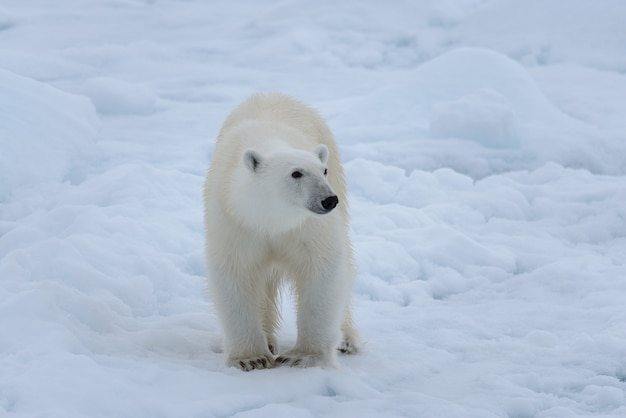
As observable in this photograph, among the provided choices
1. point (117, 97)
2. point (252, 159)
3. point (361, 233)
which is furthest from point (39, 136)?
point (252, 159)

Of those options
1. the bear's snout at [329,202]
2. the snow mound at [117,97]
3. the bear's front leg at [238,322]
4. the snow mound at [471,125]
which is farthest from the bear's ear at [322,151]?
the snow mound at [117,97]

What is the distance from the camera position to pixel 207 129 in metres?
9.92

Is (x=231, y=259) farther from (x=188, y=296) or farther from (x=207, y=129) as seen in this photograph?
(x=207, y=129)

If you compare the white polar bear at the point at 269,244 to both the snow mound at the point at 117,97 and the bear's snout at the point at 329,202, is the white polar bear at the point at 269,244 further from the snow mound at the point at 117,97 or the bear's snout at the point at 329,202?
the snow mound at the point at 117,97

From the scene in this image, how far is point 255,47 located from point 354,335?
37.8 ft

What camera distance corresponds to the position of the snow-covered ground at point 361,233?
3.29 m

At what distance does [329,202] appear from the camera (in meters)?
3.21

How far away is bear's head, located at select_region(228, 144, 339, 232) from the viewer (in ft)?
10.8

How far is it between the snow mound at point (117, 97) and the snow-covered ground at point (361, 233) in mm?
30

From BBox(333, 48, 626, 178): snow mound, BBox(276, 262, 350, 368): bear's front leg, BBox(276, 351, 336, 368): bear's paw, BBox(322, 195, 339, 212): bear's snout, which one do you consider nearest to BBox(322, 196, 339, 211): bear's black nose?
BBox(322, 195, 339, 212): bear's snout

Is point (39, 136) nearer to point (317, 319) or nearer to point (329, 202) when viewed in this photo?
point (317, 319)

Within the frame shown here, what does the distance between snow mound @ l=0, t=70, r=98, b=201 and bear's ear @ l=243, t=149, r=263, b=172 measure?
3.22 m

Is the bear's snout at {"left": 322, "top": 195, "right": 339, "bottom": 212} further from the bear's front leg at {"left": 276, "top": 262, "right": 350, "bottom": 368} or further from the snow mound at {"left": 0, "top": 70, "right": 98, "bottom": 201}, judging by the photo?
the snow mound at {"left": 0, "top": 70, "right": 98, "bottom": 201}

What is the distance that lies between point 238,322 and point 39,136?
3.81 m
